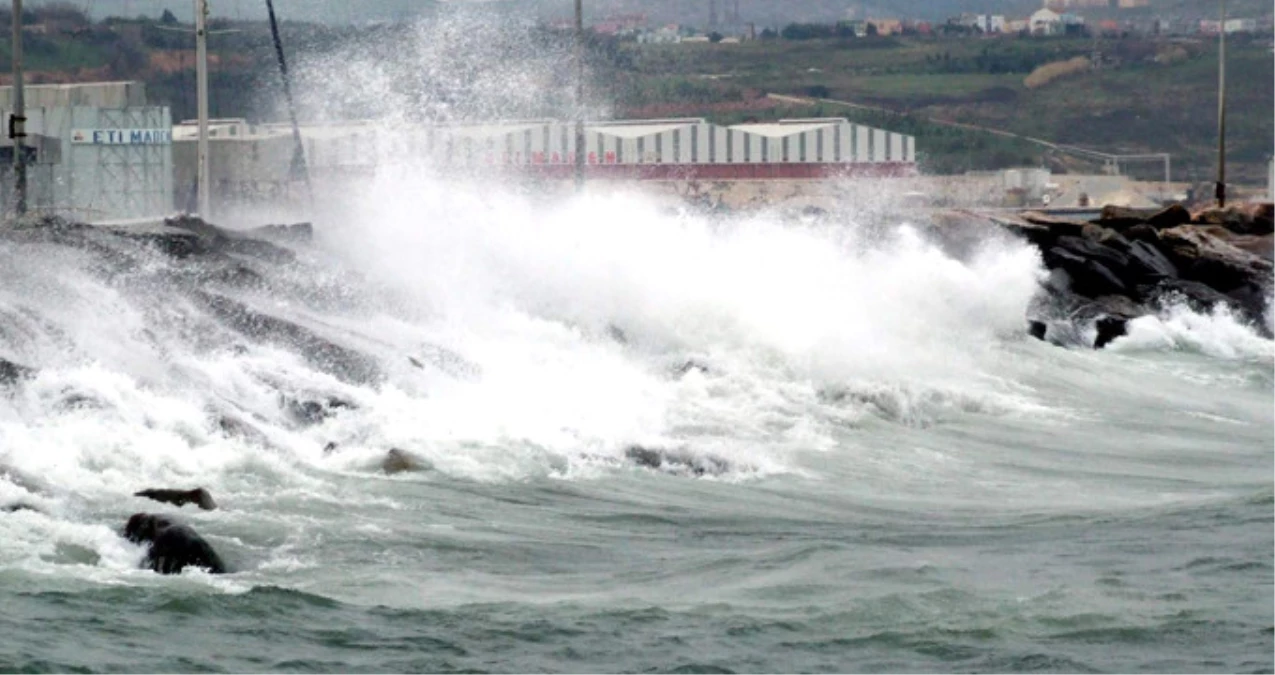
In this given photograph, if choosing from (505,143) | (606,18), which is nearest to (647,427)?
(505,143)

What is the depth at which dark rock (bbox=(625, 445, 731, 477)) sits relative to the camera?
731 inches

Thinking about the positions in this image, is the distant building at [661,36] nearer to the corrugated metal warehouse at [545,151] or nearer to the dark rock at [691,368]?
the corrugated metal warehouse at [545,151]

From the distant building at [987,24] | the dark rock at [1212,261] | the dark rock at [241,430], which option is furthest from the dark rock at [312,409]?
the distant building at [987,24]

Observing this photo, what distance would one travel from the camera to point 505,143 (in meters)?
48.5

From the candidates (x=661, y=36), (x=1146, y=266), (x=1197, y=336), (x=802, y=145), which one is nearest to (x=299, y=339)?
(x=1197, y=336)

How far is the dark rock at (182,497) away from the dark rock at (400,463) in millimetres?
→ 2366

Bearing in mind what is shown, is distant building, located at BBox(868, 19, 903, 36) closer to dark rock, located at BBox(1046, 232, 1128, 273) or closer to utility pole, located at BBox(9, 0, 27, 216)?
dark rock, located at BBox(1046, 232, 1128, 273)

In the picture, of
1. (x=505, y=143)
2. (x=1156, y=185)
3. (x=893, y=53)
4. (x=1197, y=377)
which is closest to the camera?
(x=1197, y=377)

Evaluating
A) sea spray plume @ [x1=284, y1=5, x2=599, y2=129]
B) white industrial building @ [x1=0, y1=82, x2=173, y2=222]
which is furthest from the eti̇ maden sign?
sea spray plume @ [x1=284, y1=5, x2=599, y2=129]

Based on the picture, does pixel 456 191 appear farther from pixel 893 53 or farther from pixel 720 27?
pixel 720 27

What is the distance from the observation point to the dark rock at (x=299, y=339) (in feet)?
68.9

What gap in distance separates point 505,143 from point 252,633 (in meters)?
36.9

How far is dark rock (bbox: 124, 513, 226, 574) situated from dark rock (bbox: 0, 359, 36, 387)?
4368 millimetres

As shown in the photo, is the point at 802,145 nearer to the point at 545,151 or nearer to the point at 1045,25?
the point at 545,151
